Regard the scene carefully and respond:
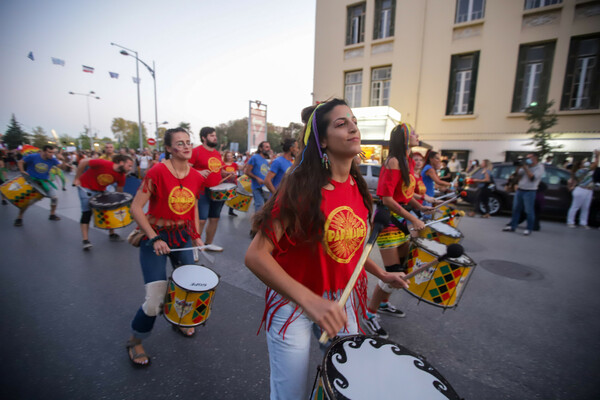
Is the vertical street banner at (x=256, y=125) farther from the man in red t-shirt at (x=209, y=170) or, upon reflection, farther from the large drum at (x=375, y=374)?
the large drum at (x=375, y=374)

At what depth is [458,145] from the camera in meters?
15.6

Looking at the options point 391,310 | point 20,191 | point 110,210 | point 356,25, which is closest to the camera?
point 391,310

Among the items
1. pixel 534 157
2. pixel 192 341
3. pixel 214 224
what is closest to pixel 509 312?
pixel 192 341

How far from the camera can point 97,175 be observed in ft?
17.5

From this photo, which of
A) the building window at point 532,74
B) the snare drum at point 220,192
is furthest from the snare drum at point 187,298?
the building window at point 532,74

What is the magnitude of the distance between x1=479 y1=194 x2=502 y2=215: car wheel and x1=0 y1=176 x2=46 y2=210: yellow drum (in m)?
12.3

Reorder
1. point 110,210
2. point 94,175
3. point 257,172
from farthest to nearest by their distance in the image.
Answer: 1. point 257,172
2. point 94,175
3. point 110,210

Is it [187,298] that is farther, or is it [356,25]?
[356,25]

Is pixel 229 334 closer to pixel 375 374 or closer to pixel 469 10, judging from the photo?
pixel 375 374

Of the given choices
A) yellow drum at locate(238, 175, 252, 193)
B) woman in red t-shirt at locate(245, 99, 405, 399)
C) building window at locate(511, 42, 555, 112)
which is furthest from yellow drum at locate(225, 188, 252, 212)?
building window at locate(511, 42, 555, 112)

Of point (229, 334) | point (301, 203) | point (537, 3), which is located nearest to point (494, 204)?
point (229, 334)

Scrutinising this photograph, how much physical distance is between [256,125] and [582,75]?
18.7 m

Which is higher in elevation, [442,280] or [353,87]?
[353,87]

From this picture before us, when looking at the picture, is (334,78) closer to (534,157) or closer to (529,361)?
(534,157)
